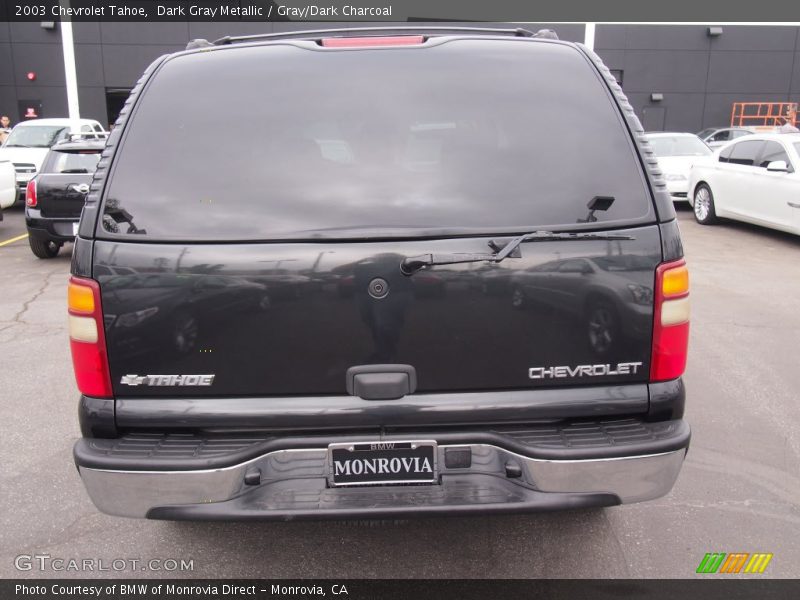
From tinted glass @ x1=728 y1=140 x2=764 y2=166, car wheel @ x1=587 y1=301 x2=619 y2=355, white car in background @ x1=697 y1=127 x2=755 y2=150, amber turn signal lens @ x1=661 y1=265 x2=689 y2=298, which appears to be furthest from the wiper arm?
white car in background @ x1=697 y1=127 x2=755 y2=150

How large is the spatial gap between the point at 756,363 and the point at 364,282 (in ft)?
13.4

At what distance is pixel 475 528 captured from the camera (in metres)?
2.88

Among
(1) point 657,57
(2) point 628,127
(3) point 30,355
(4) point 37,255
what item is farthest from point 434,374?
(1) point 657,57

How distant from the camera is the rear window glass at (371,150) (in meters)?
2.10

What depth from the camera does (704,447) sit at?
3619 millimetres

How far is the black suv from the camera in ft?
6.82

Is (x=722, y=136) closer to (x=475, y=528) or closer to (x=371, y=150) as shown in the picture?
(x=475, y=528)

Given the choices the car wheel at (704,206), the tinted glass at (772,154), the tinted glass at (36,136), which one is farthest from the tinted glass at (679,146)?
the tinted glass at (36,136)

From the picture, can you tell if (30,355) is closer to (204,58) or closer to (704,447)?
(204,58)

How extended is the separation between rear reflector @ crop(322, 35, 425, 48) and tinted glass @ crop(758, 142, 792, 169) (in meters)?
8.83

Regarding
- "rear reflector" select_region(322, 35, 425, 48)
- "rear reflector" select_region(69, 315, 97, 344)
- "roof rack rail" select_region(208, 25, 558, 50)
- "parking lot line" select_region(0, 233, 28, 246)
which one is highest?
"roof rack rail" select_region(208, 25, 558, 50)

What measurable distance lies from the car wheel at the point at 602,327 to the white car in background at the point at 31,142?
12512 mm

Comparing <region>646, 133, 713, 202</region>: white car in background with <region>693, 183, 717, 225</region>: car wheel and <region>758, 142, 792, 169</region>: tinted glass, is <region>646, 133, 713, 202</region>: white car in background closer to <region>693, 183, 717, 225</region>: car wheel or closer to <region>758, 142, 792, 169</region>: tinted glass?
<region>693, 183, 717, 225</region>: car wheel

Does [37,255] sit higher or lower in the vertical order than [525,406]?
lower
